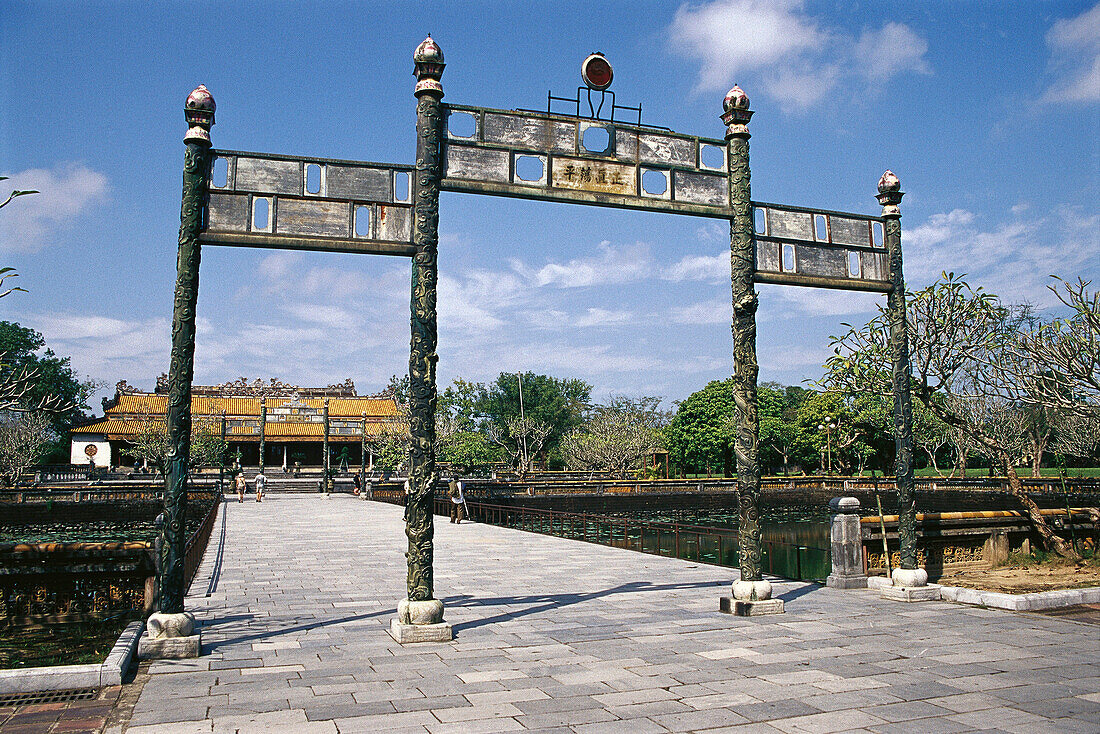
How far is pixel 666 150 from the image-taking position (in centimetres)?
915

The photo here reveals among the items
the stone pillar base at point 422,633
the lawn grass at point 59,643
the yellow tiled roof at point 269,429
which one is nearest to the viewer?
the lawn grass at point 59,643

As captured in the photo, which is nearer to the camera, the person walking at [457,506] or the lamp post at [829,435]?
the lamp post at [829,435]

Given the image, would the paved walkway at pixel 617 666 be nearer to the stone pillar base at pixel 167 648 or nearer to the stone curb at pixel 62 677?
the stone pillar base at pixel 167 648

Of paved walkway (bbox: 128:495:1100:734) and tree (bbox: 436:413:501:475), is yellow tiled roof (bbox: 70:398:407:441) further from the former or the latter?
paved walkway (bbox: 128:495:1100:734)

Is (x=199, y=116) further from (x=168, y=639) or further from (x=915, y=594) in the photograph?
(x=915, y=594)

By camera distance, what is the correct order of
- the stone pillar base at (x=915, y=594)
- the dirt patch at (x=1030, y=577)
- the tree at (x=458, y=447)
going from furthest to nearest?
the tree at (x=458, y=447), the dirt patch at (x=1030, y=577), the stone pillar base at (x=915, y=594)

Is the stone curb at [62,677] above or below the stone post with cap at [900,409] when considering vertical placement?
below

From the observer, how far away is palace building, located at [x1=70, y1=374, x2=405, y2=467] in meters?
58.9

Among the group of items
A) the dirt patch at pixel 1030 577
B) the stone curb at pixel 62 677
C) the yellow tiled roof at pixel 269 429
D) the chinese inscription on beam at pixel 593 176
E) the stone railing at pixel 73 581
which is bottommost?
the dirt patch at pixel 1030 577

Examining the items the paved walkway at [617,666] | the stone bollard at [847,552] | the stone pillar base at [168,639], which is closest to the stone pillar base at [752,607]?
the paved walkway at [617,666]

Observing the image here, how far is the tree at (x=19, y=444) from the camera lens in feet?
136

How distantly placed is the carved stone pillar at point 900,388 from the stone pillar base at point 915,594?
0.31 ft

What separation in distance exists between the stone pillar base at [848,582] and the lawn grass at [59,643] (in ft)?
29.1

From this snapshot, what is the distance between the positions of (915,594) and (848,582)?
113cm
